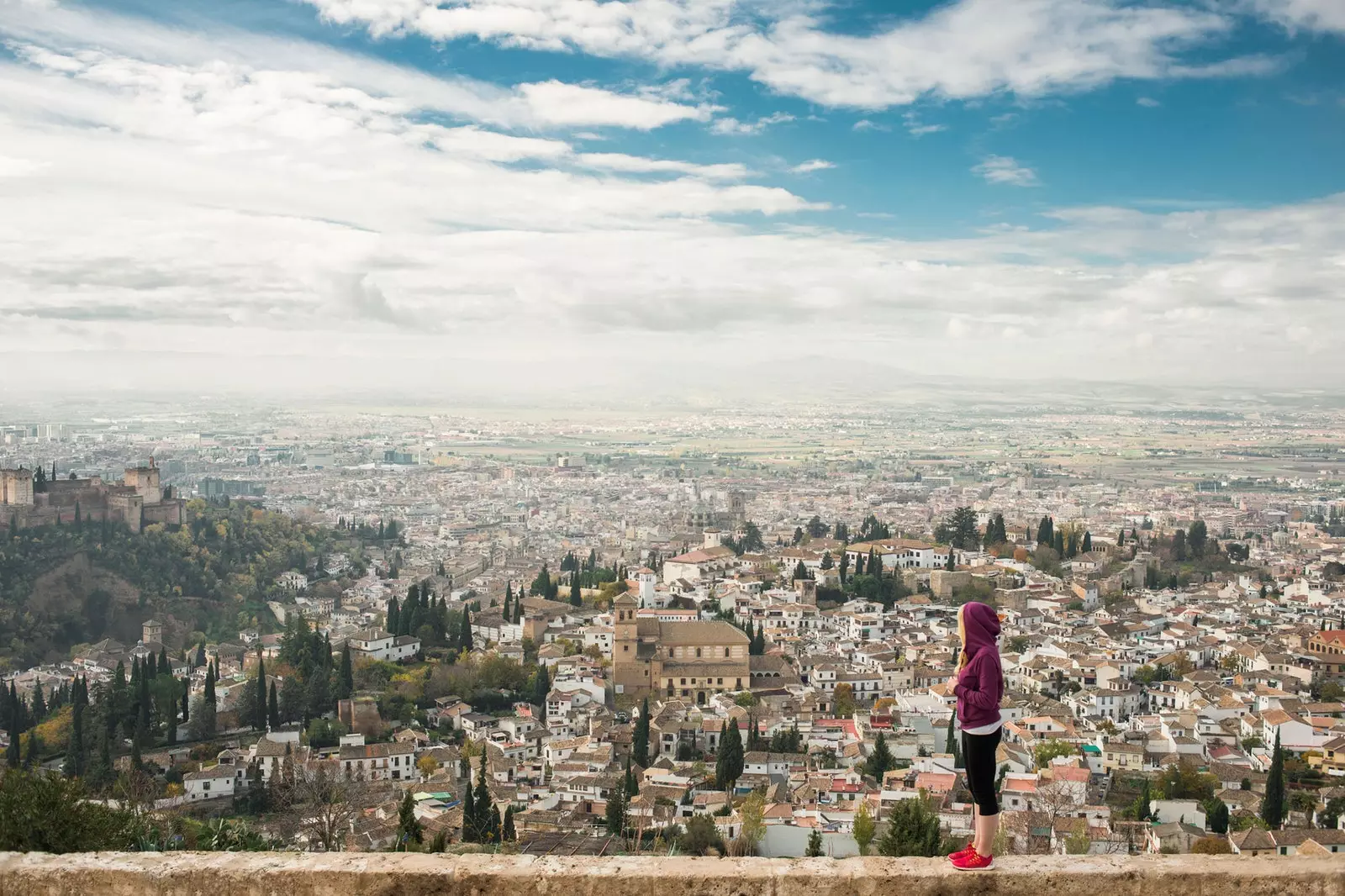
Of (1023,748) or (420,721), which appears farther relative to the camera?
(420,721)

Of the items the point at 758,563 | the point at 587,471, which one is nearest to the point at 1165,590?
the point at 758,563

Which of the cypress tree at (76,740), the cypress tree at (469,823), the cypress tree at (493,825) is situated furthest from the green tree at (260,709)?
the cypress tree at (469,823)

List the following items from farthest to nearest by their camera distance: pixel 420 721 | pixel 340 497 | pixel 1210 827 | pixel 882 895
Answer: pixel 340 497 → pixel 420 721 → pixel 1210 827 → pixel 882 895

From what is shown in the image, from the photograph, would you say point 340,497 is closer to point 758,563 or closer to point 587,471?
point 587,471

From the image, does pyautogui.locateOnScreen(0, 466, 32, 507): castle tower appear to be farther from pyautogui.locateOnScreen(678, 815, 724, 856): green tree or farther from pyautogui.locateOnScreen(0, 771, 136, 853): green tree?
pyautogui.locateOnScreen(0, 771, 136, 853): green tree

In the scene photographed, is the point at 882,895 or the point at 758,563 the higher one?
the point at 882,895

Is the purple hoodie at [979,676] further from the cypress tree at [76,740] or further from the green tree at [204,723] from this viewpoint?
the green tree at [204,723]

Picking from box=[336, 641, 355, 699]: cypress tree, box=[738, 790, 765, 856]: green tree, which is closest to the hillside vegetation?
box=[336, 641, 355, 699]: cypress tree
